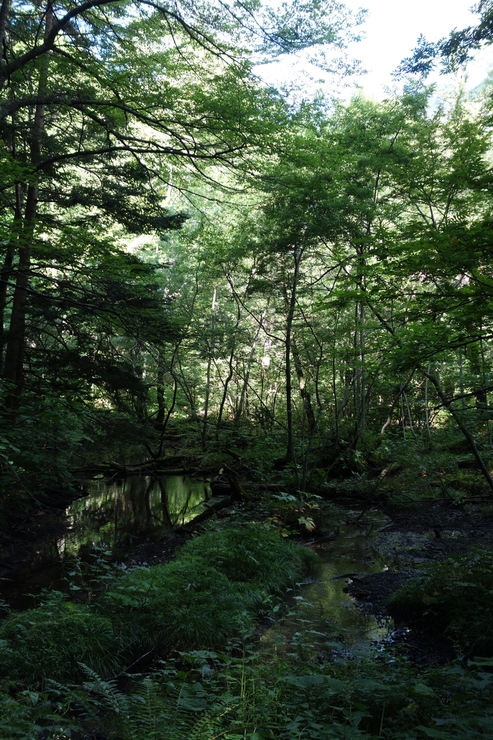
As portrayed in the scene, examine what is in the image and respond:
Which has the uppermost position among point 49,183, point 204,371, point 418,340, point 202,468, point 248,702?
point 49,183

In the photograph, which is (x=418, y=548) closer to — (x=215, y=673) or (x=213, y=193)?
(x=215, y=673)

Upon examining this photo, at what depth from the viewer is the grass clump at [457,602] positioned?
13.7 feet

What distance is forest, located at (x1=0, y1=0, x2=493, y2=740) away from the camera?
3.21 meters

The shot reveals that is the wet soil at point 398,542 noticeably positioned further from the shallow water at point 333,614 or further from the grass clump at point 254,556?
the grass clump at point 254,556

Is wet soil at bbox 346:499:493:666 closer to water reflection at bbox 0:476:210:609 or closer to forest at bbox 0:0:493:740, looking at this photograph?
forest at bbox 0:0:493:740

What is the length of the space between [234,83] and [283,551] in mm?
7105

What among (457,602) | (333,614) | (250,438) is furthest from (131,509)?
(457,602)

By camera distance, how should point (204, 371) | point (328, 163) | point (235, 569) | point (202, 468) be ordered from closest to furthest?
point (235, 569), point (328, 163), point (202, 468), point (204, 371)

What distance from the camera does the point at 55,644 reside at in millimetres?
4121

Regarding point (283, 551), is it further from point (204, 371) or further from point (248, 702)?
point (204, 371)

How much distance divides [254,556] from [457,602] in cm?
297

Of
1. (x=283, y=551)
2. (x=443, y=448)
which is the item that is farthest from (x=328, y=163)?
(x=443, y=448)

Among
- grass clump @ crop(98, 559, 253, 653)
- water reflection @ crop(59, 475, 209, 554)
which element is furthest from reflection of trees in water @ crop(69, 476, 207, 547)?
grass clump @ crop(98, 559, 253, 653)

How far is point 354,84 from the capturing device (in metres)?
7.23
